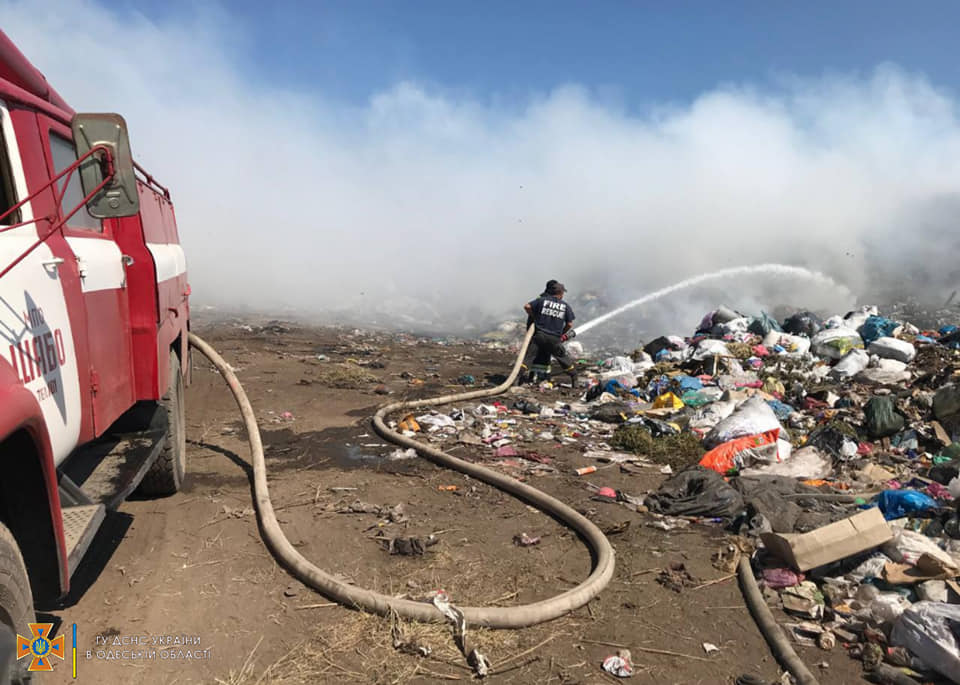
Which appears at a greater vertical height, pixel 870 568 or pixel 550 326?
pixel 550 326

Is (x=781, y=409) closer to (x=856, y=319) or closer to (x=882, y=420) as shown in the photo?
(x=882, y=420)

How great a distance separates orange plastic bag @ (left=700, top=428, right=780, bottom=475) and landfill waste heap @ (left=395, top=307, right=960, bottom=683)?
13mm

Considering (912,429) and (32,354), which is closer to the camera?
(32,354)

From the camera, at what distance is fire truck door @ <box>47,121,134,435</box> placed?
290 centimetres

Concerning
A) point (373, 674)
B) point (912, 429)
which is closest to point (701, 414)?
point (912, 429)

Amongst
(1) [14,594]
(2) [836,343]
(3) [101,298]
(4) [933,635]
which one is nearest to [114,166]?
(3) [101,298]

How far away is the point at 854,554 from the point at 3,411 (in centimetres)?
426

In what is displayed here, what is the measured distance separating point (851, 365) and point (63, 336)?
9.64 meters

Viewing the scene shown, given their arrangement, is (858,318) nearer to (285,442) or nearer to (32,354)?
(285,442)

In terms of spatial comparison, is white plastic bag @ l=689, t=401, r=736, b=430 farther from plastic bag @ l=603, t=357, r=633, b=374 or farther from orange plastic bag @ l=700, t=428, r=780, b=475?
plastic bag @ l=603, t=357, r=633, b=374

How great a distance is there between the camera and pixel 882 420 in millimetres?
6680

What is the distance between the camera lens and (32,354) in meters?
2.17

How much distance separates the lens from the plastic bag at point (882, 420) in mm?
6645

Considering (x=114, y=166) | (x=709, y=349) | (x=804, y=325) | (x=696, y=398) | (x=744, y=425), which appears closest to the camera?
(x=114, y=166)
